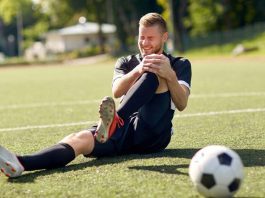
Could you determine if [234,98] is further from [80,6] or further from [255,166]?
[80,6]

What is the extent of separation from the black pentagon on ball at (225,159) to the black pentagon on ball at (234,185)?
0.13m

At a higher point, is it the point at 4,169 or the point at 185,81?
the point at 185,81

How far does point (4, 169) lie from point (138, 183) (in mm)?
1044

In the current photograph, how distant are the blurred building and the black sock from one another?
6762cm

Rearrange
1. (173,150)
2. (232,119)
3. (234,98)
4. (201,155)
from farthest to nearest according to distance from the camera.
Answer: (234,98) < (232,119) < (173,150) < (201,155)

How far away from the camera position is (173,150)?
196 inches

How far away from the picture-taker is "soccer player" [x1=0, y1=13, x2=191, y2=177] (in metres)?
4.14

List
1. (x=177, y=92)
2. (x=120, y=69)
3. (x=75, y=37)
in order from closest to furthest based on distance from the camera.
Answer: (x=177, y=92), (x=120, y=69), (x=75, y=37)

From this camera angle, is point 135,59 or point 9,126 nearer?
point 135,59

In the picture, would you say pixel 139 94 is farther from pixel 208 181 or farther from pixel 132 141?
pixel 208 181

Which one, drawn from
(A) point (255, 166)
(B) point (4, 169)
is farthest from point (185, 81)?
(B) point (4, 169)

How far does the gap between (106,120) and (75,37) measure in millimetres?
72699

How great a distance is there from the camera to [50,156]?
13.6 ft

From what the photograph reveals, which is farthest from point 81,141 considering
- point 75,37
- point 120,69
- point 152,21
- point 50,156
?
point 75,37
